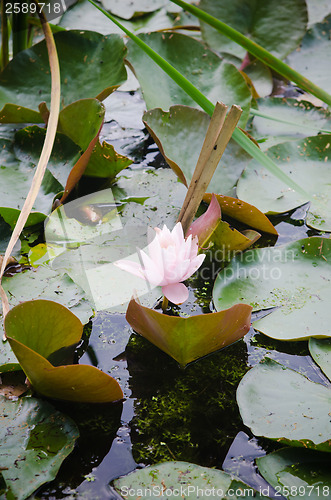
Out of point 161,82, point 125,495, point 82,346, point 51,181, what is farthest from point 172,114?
point 125,495

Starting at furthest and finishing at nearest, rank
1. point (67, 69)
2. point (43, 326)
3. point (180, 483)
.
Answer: point (67, 69) < point (43, 326) < point (180, 483)

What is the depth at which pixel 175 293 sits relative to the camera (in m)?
1.02

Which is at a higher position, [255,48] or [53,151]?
[255,48]

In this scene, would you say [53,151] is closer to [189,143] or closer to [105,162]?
[105,162]

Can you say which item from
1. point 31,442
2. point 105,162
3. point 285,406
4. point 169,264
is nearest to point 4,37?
point 105,162

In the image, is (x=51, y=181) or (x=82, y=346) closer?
(x=82, y=346)

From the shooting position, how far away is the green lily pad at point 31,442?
2.58 feet

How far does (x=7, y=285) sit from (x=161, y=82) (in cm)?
99

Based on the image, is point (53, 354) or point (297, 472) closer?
point (297, 472)

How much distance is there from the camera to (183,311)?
1153 millimetres

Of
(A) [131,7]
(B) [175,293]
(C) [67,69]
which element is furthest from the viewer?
(A) [131,7]

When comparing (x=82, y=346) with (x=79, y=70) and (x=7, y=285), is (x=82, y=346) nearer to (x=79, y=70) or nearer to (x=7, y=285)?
(x=7, y=285)

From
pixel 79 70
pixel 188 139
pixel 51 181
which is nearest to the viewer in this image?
pixel 51 181

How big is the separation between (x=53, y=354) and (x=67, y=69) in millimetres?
1148
